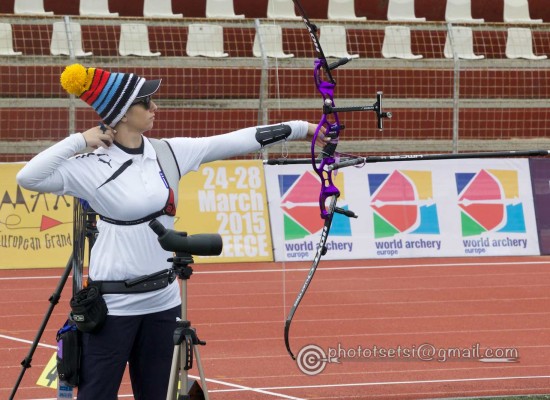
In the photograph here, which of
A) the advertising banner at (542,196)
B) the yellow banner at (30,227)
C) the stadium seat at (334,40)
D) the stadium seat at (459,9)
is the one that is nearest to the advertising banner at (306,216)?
the advertising banner at (542,196)

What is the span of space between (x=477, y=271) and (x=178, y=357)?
8.91 meters

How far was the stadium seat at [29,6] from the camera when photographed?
16688 mm

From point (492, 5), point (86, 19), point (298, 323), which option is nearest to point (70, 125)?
point (86, 19)

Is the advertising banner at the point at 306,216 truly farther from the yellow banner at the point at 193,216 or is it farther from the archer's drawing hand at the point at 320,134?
the archer's drawing hand at the point at 320,134

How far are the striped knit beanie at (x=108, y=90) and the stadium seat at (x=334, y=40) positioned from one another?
470 inches

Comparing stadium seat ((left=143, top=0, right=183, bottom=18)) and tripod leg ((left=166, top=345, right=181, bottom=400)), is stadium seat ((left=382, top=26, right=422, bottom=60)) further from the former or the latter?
tripod leg ((left=166, top=345, right=181, bottom=400))

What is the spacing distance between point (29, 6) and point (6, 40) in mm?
1738

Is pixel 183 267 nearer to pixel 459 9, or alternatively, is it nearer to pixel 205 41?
pixel 205 41

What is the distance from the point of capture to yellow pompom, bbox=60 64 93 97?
4.50 meters

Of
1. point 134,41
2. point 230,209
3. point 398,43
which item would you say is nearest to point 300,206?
point 230,209

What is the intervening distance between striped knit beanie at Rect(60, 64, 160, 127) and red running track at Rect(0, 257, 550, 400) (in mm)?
2680

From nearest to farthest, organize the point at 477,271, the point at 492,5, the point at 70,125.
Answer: the point at 477,271, the point at 70,125, the point at 492,5

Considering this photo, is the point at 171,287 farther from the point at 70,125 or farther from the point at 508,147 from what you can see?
the point at 508,147

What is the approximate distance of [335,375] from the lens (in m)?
7.66
